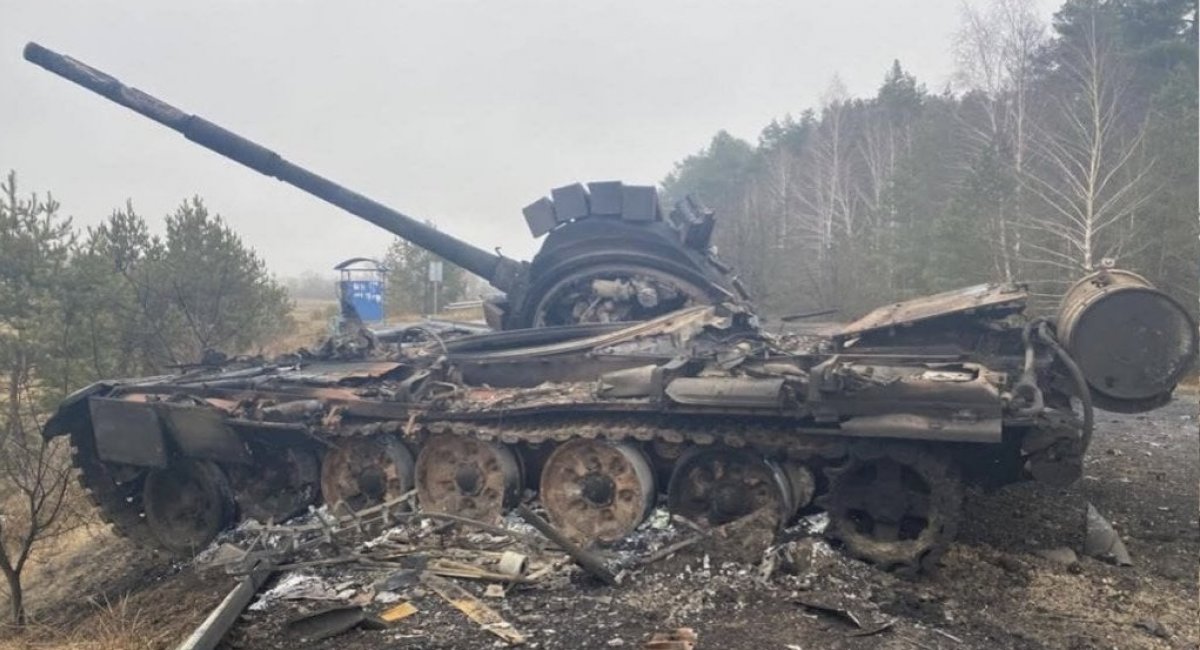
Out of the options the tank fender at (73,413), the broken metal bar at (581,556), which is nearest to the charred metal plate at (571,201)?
the broken metal bar at (581,556)

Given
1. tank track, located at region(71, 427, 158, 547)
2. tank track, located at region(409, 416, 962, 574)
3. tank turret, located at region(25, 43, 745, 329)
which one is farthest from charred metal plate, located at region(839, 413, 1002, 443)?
tank track, located at region(71, 427, 158, 547)

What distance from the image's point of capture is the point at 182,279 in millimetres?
21625

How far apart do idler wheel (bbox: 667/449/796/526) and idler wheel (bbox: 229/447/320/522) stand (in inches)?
151

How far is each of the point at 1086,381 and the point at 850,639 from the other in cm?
297

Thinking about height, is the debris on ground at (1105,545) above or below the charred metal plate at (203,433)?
below

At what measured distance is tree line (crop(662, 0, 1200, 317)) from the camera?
20.5m

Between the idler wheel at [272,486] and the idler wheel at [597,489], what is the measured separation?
8.87 feet

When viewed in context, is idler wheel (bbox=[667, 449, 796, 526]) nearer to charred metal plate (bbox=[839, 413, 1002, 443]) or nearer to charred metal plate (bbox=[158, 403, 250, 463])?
charred metal plate (bbox=[839, 413, 1002, 443])

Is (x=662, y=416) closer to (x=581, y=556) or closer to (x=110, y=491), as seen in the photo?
(x=581, y=556)

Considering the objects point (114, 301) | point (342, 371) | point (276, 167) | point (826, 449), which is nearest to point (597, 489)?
point (826, 449)

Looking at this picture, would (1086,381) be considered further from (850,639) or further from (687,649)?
(687,649)

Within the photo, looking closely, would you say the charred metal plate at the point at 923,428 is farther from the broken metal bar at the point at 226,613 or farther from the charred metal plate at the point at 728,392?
the broken metal bar at the point at 226,613

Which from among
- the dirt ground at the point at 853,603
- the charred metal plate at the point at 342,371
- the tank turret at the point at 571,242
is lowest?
the dirt ground at the point at 853,603

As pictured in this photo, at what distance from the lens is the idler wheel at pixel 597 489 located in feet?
22.9
